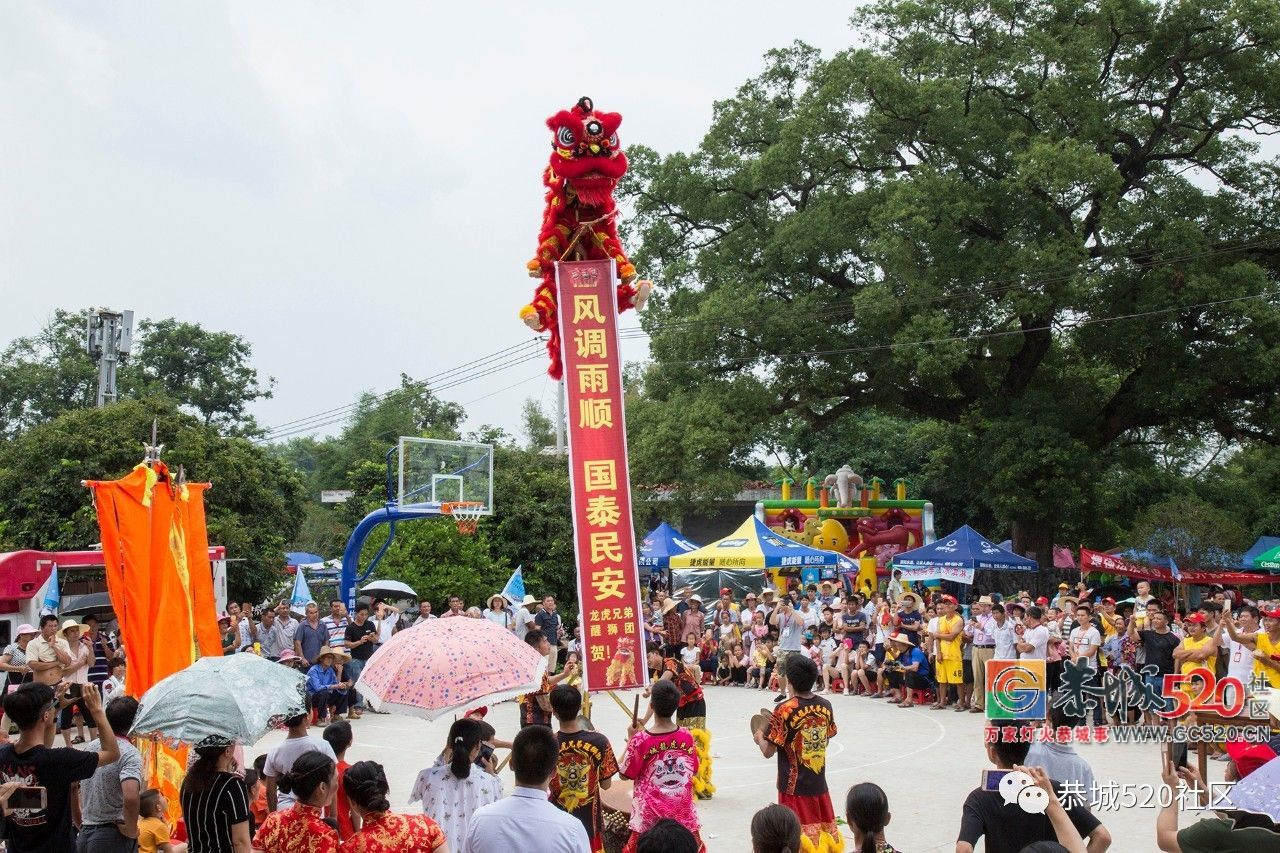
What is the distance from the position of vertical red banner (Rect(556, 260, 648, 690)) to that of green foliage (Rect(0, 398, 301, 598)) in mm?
12312

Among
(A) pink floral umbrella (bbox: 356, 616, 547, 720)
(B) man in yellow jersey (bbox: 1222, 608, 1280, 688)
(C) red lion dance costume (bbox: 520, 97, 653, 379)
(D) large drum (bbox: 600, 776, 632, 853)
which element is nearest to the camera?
(A) pink floral umbrella (bbox: 356, 616, 547, 720)

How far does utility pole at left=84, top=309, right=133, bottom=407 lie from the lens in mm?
21594

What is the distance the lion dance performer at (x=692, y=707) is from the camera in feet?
31.0

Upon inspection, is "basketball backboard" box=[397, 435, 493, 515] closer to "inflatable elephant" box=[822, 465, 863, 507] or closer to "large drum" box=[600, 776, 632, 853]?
"inflatable elephant" box=[822, 465, 863, 507]

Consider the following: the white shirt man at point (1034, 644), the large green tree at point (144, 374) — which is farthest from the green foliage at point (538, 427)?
the white shirt man at point (1034, 644)

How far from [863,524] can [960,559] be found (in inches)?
293

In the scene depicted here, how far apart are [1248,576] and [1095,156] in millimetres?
8778

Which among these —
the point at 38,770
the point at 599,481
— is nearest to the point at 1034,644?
the point at 599,481

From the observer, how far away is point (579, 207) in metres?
9.34

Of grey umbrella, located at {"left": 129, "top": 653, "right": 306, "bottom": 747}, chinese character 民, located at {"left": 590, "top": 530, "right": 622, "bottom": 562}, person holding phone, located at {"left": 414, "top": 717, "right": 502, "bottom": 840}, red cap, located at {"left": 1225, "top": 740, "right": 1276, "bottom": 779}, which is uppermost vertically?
chinese character 民, located at {"left": 590, "top": 530, "right": 622, "bottom": 562}

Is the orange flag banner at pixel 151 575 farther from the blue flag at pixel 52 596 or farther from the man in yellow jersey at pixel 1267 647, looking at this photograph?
the man in yellow jersey at pixel 1267 647

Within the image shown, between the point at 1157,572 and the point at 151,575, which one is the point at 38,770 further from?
the point at 1157,572

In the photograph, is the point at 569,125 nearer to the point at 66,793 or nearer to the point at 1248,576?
the point at 66,793

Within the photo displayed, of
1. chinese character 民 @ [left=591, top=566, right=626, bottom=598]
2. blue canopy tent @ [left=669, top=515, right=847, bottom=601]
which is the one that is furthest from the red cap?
blue canopy tent @ [left=669, top=515, right=847, bottom=601]
